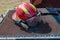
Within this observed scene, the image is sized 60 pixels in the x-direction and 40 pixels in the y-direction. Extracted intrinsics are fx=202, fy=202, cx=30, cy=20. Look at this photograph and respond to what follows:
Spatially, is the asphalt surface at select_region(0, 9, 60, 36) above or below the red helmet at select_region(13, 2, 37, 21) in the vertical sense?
below

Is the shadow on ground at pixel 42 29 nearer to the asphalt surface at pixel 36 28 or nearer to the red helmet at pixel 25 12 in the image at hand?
the asphalt surface at pixel 36 28

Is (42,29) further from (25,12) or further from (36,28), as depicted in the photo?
(25,12)

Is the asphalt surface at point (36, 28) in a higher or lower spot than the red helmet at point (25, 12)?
lower

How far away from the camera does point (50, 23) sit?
2609 mm

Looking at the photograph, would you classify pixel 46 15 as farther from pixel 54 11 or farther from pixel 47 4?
pixel 47 4

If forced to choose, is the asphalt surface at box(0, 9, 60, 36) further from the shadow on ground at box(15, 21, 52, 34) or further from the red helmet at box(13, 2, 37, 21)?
the red helmet at box(13, 2, 37, 21)

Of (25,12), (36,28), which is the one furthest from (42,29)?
(25,12)

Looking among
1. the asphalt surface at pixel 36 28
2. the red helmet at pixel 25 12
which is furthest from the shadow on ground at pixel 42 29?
the red helmet at pixel 25 12

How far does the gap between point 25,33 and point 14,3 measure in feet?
9.62

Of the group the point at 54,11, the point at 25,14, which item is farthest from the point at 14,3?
the point at 25,14

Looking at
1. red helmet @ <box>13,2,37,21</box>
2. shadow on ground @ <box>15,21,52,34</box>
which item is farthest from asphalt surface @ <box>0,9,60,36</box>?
red helmet @ <box>13,2,37,21</box>

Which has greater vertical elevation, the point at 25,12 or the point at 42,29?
the point at 25,12

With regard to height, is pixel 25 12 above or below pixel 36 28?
above

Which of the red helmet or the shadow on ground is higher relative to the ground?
the red helmet
